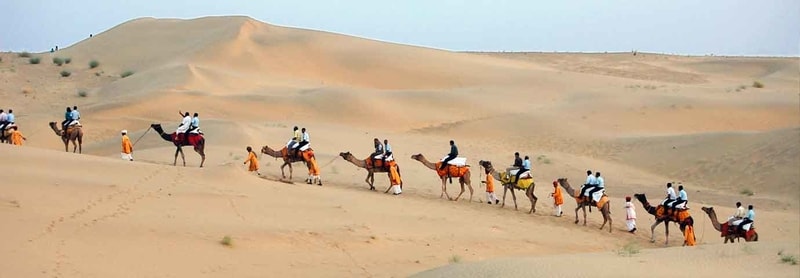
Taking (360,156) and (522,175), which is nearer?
(522,175)

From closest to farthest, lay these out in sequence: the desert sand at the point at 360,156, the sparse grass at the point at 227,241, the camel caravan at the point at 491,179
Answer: the desert sand at the point at 360,156
the sparse grass at the point at 227,241
the camel caravan at the point at 491,179

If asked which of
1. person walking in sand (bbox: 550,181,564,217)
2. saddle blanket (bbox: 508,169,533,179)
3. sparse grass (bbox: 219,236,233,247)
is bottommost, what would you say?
sparse grass (bbox: 219,236,233,247)

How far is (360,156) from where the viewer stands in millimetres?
35469

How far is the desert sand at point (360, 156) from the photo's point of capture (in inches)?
631

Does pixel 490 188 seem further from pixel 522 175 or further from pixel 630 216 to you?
pixel 630 216

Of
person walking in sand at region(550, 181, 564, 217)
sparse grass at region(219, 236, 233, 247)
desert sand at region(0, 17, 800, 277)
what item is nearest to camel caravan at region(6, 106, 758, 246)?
person walking in sand at region(550, 181, 564, 217)

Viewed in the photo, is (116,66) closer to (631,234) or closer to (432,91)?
(432,91)

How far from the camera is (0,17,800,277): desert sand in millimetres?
16031

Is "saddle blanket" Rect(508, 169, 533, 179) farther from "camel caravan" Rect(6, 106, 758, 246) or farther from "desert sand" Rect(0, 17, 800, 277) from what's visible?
"desert sand" Rect(0, 17, 800, 277)

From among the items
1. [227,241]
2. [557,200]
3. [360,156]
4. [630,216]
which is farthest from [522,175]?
[360,156]

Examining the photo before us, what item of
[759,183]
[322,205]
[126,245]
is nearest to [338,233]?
[322,205]

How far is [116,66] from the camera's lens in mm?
66812

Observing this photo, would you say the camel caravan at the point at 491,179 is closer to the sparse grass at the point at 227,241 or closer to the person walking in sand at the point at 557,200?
the person walking in sand at the point at 557,200

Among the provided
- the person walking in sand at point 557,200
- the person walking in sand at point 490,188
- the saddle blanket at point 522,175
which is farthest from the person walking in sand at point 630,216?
the person walking in sand at point 490,188
